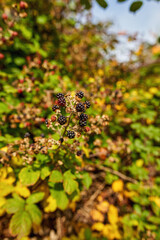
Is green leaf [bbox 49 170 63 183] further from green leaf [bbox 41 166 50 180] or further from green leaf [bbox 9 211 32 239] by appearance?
green leaf [bbox 9 211 32 239]

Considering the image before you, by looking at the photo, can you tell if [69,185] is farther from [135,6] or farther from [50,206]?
[135,6]

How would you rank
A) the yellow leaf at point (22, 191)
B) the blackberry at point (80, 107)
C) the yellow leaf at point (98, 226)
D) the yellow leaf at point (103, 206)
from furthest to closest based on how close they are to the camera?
the yellow leaf at point (103, 206) → the yellow leaf at point (98, 226) → the yellow leaf at point (22, 191) → the blackberry at point (80, 107)

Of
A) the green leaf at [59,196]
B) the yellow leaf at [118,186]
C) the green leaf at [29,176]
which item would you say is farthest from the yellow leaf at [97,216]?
the green leaf at [29,176]

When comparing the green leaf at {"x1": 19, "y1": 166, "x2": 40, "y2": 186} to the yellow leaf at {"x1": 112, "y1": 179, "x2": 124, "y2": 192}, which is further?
the yellow leaf at {"x1": 112, "y1": 179, "x2": 124, "y2": 192}

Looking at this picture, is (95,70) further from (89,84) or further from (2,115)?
(2,115)

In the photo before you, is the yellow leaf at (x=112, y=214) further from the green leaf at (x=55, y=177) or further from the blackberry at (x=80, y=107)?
the blackberry at (x=80, y=107)

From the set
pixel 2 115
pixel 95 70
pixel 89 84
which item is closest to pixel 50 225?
pixel 2 115

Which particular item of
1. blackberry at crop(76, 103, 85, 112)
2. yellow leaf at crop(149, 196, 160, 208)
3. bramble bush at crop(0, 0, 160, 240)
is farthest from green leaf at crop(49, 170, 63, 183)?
yellow leaf at crop(149, 196, 160, 208)

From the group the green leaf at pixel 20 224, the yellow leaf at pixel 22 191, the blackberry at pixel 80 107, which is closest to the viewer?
the blackberry at pixel 80 107
